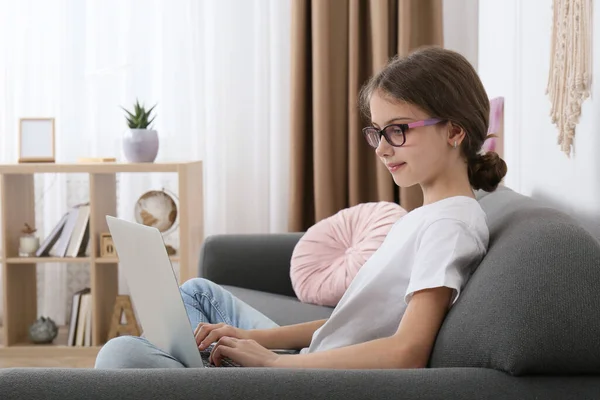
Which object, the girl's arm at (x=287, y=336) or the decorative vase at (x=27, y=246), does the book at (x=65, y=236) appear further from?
the girl's arm at (x=287, y=336)

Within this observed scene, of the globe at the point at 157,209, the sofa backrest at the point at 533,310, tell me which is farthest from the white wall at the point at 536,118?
the globe at the point at 157,209

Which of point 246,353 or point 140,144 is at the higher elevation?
point 140,144

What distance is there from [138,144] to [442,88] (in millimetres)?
2266

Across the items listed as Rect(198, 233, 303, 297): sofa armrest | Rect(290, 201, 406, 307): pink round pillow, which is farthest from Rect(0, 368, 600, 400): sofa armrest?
Rect(198, 233, 303, 297): sofa armrest

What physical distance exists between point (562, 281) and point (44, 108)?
10.6 ft

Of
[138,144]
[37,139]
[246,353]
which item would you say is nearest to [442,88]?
[246,353]

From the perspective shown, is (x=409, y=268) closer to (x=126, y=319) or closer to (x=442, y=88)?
(x=442, y=88)

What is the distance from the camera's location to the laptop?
1.24 m

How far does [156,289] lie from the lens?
131cm

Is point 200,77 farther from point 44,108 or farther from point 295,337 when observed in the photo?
point 295,337

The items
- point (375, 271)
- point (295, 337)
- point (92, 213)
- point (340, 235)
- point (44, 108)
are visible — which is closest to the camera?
point (375, 271)

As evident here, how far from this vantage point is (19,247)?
3.46 metres

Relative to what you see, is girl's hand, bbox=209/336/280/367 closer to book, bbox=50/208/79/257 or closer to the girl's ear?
the girl's ear

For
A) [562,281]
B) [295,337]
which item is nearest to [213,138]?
[295,337]
